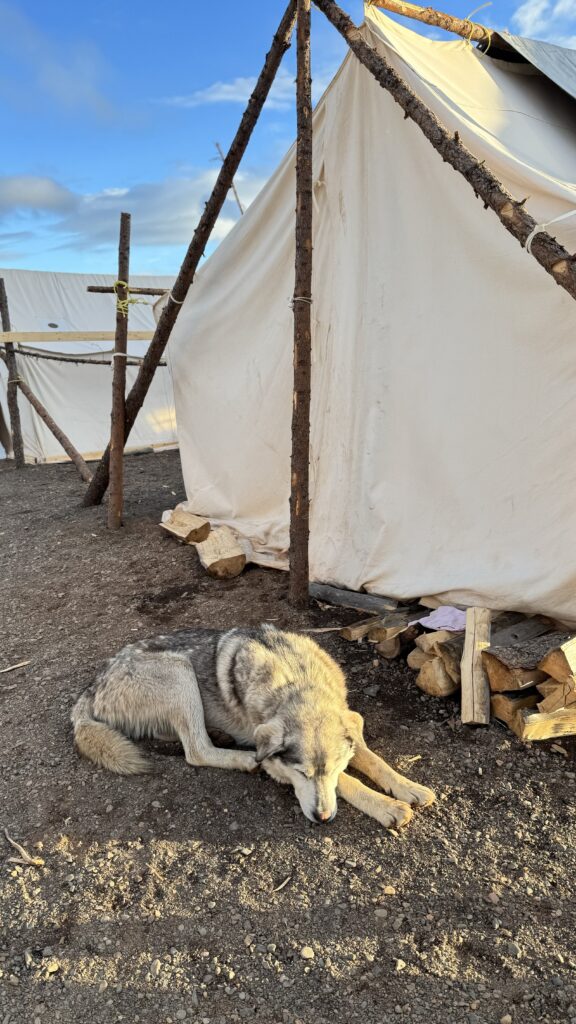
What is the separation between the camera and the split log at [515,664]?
137 inches

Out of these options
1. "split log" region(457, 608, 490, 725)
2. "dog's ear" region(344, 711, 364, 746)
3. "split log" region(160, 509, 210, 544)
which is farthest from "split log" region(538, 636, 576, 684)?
"split log" region(160, 509, 210, 544)

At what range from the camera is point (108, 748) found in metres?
3.46

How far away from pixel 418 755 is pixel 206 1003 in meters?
1.61

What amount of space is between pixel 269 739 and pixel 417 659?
1501mm

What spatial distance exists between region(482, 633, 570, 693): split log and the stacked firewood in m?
2.90

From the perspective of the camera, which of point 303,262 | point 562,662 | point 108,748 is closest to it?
point 562,662

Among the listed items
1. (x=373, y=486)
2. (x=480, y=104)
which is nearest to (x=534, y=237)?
(x=373, y=486)

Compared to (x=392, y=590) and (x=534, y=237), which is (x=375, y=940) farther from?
(x=534, y=237)

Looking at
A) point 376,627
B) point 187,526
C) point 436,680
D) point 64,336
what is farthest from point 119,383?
point 436,680

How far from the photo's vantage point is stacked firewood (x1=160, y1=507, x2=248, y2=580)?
6.05m

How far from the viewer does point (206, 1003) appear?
2264mm

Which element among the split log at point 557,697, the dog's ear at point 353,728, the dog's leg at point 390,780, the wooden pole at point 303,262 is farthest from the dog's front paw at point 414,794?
the wooden pole at point 303,262

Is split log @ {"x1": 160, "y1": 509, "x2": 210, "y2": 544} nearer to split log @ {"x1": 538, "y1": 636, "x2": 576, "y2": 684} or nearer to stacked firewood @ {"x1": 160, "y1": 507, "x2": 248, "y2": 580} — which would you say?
stacked firewood @ {"x1": 160, "y1": 507, "x2": 248, "y2": 580}

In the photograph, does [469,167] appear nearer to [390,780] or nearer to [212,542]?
[390,780]
